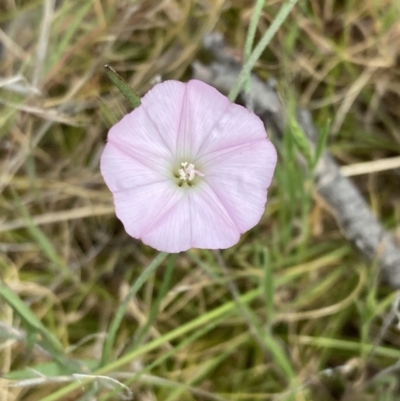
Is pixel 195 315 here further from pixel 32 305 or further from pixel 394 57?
pixel 394 57

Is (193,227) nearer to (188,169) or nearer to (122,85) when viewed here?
(188,169)

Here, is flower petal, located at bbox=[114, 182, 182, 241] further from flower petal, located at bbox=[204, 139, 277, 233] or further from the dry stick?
the dry stick

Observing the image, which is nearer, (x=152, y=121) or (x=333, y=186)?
(x=152, y=121)

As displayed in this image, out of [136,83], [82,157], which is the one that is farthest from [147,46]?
[82,157]

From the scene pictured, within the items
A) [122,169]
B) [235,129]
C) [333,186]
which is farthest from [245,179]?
[333,186]

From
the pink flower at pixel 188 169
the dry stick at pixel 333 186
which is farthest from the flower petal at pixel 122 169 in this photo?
the dry stick at pixel 333 186

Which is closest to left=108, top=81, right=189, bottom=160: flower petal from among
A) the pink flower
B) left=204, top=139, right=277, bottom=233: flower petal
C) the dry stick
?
the pink flower
